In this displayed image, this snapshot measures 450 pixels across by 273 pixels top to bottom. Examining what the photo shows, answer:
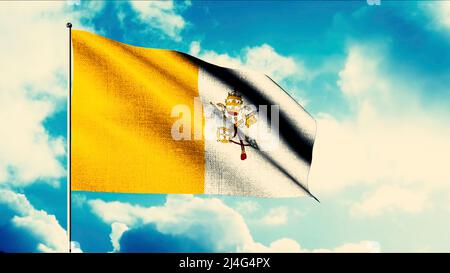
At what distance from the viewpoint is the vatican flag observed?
9.16 m

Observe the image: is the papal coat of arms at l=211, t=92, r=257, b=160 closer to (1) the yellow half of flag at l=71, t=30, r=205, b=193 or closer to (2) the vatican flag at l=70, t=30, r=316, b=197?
(2) the vatican flag at l=70, t=30, r=316, b=197

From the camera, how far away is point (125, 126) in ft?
30.2

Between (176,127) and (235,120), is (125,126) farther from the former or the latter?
(235,120)

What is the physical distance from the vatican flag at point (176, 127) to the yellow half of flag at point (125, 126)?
0.01 m

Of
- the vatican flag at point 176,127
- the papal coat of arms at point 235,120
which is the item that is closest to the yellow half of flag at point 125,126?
the vatican flag at point 176,127

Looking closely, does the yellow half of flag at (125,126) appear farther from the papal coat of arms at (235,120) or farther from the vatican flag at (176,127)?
the papal coat of arms at (235,120)

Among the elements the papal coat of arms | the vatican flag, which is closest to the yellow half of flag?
the vatican flag

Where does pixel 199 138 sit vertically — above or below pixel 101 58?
below
